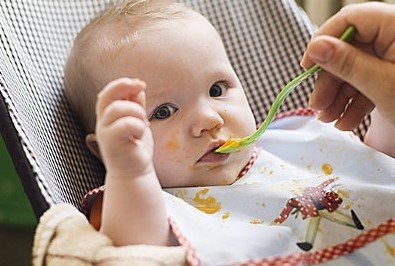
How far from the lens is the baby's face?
3.39 ft

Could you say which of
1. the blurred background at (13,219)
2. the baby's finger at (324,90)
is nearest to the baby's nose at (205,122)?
the baby's finger at (324,90)

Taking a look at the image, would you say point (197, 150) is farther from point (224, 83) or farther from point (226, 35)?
point (226, 35)

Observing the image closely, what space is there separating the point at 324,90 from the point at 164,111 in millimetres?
224

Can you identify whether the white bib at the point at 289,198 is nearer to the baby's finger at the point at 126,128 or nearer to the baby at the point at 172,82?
the baby at the point at 172,82

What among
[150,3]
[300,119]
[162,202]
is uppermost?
[150,3]

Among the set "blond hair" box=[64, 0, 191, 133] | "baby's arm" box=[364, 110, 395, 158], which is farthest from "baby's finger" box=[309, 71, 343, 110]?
"blond hair" box=[64, 0, 191, 133]

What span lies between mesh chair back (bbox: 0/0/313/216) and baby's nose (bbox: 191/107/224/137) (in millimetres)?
194

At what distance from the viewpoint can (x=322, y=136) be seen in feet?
3.90

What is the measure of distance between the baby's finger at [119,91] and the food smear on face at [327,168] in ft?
1.33

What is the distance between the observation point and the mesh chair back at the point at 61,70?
3.21 feet

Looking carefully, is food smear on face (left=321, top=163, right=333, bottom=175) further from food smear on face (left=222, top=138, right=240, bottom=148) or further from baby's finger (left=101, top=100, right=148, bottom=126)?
baby's finger (left=101, top=100, right=148, bottom=126)

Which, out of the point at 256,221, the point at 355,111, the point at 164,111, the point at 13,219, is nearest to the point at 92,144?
the point at 164,111

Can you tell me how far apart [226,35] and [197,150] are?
1.39 ft

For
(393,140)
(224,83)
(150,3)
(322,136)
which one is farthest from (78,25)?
(393,140)
